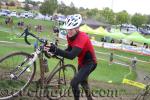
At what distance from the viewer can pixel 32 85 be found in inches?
285

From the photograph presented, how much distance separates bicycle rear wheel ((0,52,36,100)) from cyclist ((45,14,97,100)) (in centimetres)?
57

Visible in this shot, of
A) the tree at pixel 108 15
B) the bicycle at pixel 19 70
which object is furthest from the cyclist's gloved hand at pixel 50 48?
the tree at pixel 108 15

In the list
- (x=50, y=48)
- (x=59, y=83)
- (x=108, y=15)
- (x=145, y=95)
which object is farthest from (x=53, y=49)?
(x=108, y=15)

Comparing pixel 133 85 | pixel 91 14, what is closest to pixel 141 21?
pixel 91 14

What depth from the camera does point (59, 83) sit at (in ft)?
25.2

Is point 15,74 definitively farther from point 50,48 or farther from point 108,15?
point 108,15

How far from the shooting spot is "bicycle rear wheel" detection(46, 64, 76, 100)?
7391 mm

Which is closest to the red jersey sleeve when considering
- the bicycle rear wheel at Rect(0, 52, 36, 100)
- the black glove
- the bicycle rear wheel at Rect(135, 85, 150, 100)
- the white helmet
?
the white helmet

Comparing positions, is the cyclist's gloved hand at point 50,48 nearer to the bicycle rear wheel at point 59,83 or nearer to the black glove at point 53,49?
the black glove at point 53,49

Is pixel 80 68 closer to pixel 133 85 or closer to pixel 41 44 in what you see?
pixel 41 44

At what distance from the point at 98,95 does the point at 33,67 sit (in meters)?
2.72

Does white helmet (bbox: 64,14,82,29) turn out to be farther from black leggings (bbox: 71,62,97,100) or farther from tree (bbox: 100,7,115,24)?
tree (bbox: 100,7,115,24)

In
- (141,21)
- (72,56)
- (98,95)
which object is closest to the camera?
(72,56)

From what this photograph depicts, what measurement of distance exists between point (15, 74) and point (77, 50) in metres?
1.40
